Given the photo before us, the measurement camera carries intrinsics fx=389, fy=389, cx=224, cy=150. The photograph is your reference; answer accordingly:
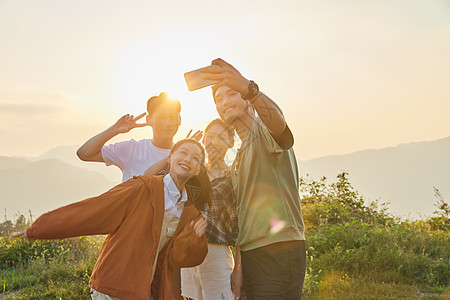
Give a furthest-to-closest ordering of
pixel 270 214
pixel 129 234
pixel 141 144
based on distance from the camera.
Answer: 1. pixel 141 144
2. pixel 129 234
3. pixel 270 214

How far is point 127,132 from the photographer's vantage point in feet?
11.7

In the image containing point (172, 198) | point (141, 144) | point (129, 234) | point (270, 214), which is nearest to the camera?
point (270, 214)

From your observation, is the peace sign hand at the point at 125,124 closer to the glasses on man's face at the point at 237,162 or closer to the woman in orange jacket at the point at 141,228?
the woman in orange jacket at the point at 141,228

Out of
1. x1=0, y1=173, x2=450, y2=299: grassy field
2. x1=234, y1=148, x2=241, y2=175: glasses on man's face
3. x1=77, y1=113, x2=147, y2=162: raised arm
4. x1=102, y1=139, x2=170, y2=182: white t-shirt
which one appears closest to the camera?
x1=234, y1=148, x2=241, y2=175: glasses on man's face

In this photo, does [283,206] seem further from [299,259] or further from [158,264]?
[158,264]

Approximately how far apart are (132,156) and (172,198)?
968mm

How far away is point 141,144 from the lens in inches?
146

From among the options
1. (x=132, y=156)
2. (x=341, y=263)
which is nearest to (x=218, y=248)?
(x=132, y=156)

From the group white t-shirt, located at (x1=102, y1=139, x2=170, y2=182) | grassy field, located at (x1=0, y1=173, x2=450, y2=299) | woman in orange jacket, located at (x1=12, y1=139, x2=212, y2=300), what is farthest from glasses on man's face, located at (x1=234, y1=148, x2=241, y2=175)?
grassy field, located at (x1=0, y1=173, x2=450, y2=299)

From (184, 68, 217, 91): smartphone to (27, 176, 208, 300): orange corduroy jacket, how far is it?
36.2 inches

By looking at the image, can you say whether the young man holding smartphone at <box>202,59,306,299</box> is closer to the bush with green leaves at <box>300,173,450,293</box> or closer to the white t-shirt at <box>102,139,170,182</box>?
the white t-shirt at <box>102,139,170,182</box>

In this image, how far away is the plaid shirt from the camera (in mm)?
3285

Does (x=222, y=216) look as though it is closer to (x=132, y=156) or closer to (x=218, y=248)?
(x=218, y=248)

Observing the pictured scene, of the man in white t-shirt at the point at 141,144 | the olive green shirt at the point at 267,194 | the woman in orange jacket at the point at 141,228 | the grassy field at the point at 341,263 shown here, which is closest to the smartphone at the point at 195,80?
the olive green shirt at the point at 267,194
